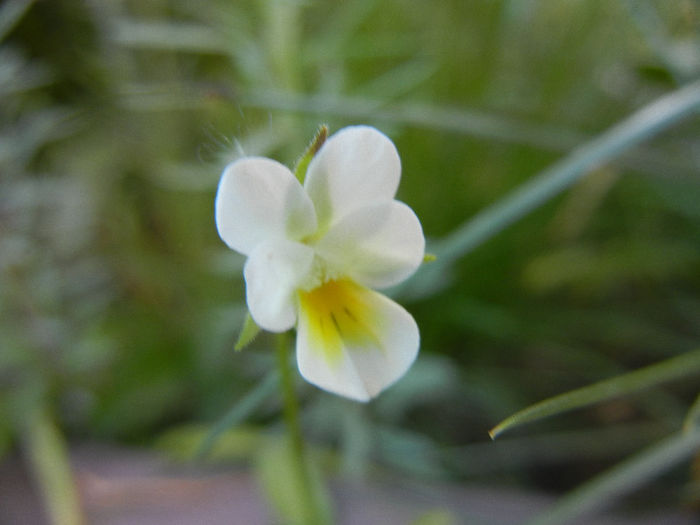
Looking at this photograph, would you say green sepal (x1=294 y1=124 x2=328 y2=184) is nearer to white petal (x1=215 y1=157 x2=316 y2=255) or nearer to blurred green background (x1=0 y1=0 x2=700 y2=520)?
white petal (x1=215 y1=157 x2=316 y2=255)

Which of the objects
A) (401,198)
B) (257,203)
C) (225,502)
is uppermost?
(401,198)

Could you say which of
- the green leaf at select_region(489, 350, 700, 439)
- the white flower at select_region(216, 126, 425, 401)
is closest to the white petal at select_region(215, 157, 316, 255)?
the white flower at select_region(216, 126, 425, 401)

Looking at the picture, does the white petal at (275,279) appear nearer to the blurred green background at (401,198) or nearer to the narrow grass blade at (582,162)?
the narrow grass blade at (582,162)

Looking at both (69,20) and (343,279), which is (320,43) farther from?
(343,279)

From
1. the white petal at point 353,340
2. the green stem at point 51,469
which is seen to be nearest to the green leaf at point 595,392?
the white petal at point 353,340

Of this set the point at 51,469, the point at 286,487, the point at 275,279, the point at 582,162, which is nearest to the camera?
the point at 275,279

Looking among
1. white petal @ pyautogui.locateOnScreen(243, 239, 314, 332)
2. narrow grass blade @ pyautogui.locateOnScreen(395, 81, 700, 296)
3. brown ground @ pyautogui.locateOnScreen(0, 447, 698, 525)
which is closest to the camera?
white petal @ pyautogui.locateOnScreen(243, 239, 314, 332)

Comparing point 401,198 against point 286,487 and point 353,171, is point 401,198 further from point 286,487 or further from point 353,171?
point 353,171

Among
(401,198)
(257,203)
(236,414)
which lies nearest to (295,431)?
(236,414)
